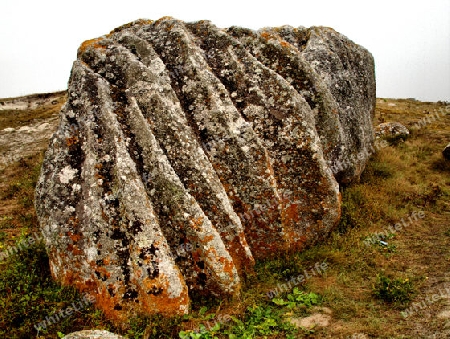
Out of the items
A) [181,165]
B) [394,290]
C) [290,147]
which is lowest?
[394,290]

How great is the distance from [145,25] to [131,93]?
315cm

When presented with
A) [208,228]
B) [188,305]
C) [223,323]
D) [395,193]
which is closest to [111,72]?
[208,228]

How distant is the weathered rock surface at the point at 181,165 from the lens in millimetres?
5824

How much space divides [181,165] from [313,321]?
3.70 metres

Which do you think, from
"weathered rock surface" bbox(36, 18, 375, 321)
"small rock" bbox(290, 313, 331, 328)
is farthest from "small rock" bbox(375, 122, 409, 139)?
"small rock" bbox(290, 313, 331, 328)

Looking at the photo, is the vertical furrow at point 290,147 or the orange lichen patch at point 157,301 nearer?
the orange lichen patch at point 157,301

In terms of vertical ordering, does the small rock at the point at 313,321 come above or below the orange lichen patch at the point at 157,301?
below

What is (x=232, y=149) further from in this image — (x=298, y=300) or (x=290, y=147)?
(x=298, y=300)

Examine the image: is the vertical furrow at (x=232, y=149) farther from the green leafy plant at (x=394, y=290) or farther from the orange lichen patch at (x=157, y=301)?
the orange lichen patch at (x=157, y=301)

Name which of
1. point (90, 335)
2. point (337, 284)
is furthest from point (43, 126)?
point (337, 284)

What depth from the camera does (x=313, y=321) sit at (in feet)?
18.8

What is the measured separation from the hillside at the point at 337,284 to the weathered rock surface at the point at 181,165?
392mm

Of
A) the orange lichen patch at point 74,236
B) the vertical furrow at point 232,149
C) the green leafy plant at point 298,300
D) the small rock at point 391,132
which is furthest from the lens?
A: the small rock at point 391,132

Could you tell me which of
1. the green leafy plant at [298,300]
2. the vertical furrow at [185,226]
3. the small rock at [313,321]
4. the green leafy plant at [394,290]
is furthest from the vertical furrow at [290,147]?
the vertical furrow at [185,226]
